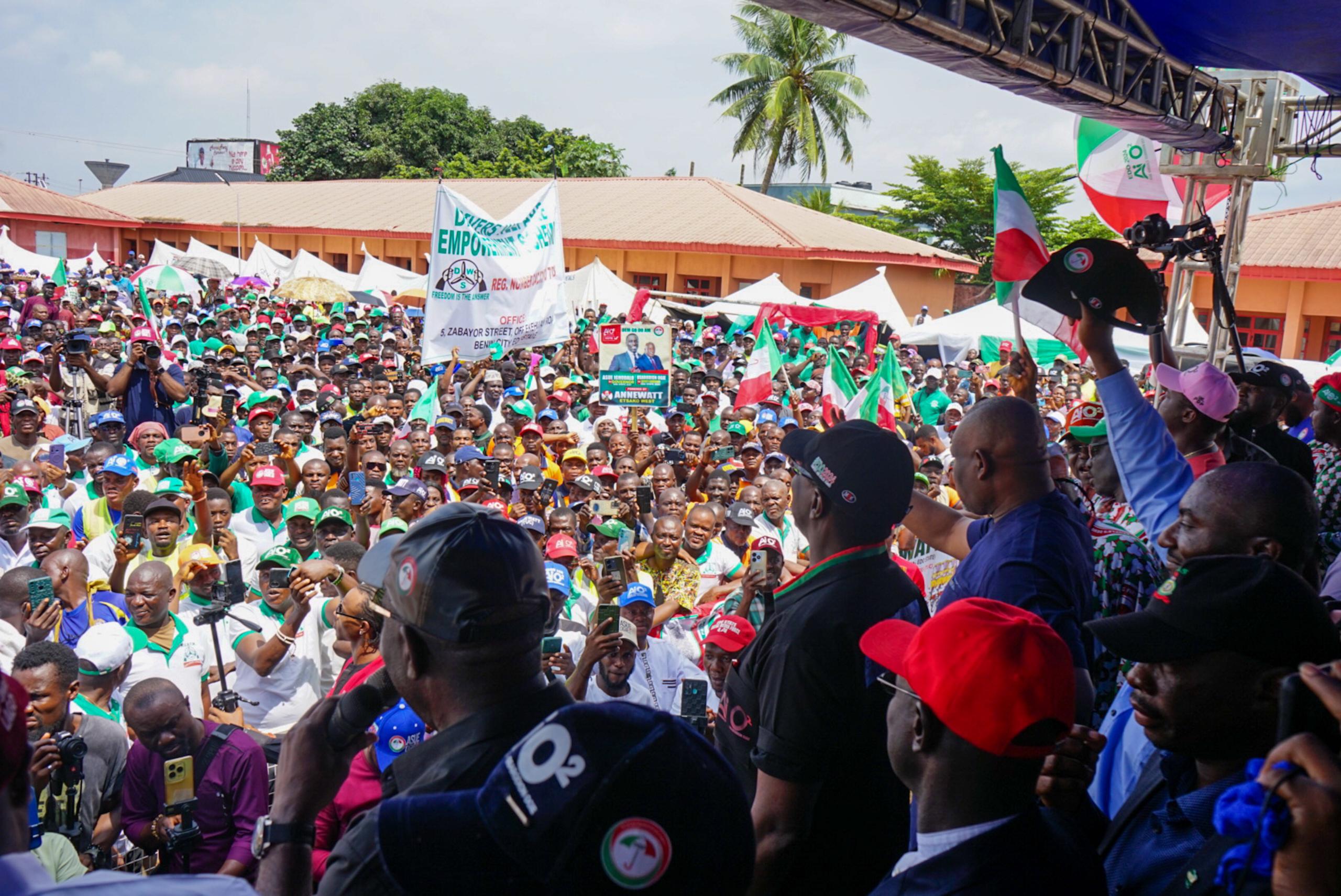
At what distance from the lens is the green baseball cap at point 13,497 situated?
621 cm

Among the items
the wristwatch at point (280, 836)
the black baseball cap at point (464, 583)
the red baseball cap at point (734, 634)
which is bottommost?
the red baseball cap at point (734, 634)

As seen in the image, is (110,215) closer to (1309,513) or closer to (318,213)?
(318,213)

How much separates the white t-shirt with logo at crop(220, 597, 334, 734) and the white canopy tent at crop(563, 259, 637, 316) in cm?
1761

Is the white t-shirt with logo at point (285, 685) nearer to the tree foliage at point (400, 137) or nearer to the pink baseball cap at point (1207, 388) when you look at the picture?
the pink baseball cap at point (1207, 388)

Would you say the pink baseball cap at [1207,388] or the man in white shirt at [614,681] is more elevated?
the pink baseball cap at [1207,388]

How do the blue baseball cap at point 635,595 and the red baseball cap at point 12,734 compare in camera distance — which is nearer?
the red baseball cap at point 12,734

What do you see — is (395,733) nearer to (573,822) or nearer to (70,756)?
(70,756)

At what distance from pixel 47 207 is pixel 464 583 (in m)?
47.4

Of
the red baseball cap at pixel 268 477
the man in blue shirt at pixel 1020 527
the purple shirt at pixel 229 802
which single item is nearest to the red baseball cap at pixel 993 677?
the man in blue shirt at pixel 1020 527

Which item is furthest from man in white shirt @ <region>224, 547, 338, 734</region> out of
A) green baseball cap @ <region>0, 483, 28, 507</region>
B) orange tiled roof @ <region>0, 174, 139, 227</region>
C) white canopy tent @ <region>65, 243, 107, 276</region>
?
orange tiled roof @ <region>0, 174, 139, 227</region>

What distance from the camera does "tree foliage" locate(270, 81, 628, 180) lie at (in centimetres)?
4947

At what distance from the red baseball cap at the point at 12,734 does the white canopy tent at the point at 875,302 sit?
2092 centimetres

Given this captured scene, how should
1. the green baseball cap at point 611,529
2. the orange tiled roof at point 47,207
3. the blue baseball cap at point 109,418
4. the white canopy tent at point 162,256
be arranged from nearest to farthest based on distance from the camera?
the green baseball cap at point 611,529
the blue baseball cap at point 109,418
the white canopy tent at point 162,256
the orange tiled roof at point 47,207

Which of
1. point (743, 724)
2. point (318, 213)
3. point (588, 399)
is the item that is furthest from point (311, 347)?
point (318, 213)
